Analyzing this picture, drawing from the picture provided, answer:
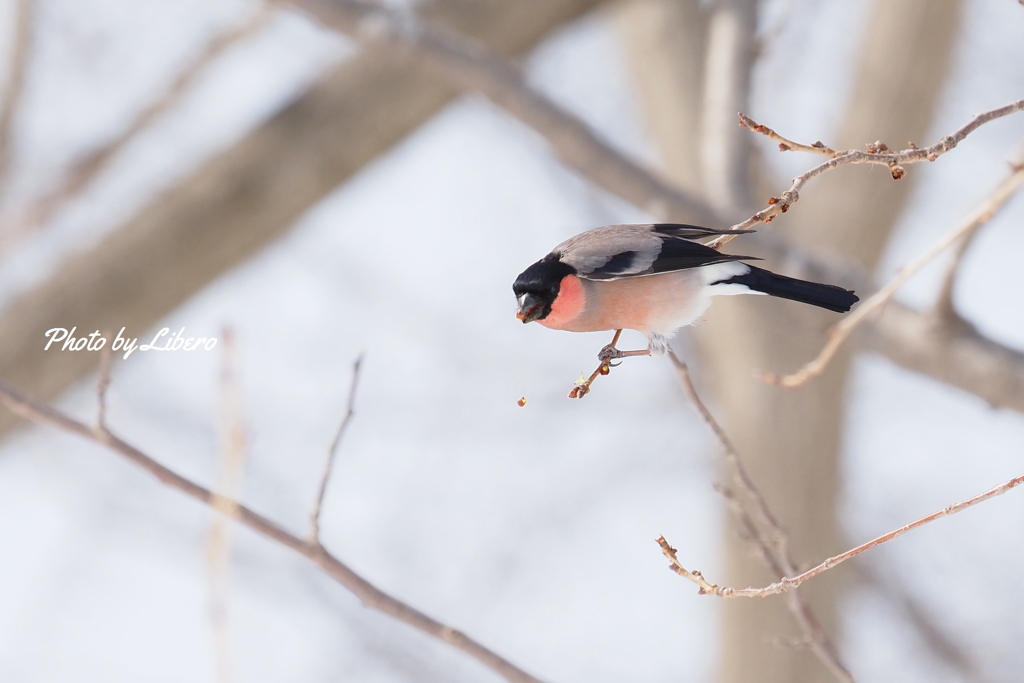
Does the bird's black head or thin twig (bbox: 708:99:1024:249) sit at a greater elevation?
thin twig (bbox: 708:99:1024:249)

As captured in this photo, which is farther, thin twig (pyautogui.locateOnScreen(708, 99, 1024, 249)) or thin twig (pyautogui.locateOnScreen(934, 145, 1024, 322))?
thin twig (pyautogui.locateOnScreen(934, 145, 1024, 322))

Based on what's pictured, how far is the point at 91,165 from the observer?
13.3ft

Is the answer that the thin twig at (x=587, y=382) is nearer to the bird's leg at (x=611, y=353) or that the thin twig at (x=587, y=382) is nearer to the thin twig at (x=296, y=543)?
the bird's leg at (x=611, y=353)

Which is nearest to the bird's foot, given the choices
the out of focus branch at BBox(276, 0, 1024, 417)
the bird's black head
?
the bird's black head

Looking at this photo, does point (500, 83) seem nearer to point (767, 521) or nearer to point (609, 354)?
point (767, 521)

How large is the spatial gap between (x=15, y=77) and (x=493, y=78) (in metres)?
2.44

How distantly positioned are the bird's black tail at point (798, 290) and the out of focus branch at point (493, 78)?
151 centimetres

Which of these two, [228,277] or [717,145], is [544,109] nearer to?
[717,145]

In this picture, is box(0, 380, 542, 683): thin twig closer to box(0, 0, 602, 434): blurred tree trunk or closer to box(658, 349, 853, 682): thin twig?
box(658, 349, 853, 682): thin twig

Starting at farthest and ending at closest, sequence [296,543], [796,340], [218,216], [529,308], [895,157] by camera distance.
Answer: [796,340], [218,216], [296,543], [529,308], [895,157]

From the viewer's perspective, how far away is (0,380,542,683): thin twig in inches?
Answer: 62.0

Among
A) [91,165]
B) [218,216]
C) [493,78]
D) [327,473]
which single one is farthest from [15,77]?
[327,473]

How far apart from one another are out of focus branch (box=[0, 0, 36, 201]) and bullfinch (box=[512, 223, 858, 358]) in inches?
147

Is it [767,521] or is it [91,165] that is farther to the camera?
[91,165]
